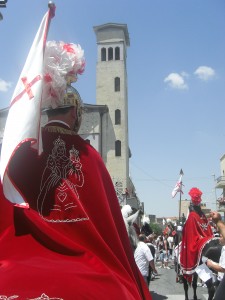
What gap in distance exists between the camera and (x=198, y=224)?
29.1 feet

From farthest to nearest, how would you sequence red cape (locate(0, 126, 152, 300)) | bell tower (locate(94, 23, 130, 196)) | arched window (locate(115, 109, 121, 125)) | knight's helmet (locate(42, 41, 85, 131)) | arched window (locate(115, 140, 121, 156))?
1. arched window (locate(115, 109, 121, 125))
2. arched window (locate(115, 140, 121, 156))
3. bell tower (locate(94, 23, 130, 196))
4. knight's helmet (locate(42, 41, 85, 131))
5. red cape (locate(0, 126, 152, 300))

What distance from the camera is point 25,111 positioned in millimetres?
2246

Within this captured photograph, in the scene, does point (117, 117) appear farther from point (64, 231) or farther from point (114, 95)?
point (64, 231)

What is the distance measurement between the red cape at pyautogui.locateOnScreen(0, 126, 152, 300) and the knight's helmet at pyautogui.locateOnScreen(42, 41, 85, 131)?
22 cm

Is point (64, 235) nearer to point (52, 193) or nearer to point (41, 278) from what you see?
point (52, 193)

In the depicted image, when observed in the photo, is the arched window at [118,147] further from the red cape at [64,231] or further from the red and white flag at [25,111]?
the red and white flag at [25,111]

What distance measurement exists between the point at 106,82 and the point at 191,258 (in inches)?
1649

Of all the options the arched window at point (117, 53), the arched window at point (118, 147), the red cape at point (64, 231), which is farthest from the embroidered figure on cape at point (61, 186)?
the arched window at point (117, 53)

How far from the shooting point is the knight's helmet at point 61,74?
274 centimetres

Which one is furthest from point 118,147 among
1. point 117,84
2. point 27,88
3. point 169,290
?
point 27,88

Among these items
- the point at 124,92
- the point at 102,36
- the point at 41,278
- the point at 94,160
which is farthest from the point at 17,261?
the point at 102,36

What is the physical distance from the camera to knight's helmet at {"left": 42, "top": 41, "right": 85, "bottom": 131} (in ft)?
Answer: 8.98

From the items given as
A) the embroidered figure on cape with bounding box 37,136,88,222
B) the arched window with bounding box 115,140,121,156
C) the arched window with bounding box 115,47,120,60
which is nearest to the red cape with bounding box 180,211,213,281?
the embroidered figure on cape with bounding box 37,136,88,222

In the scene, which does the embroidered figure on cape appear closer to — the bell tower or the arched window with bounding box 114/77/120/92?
the bell tower
